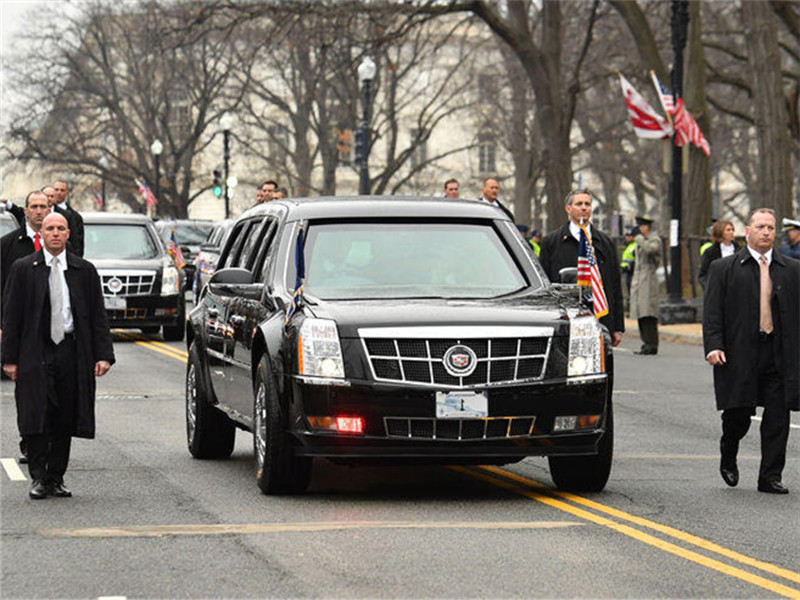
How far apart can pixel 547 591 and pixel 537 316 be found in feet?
9.75

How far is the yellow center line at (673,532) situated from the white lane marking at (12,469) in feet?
9.94

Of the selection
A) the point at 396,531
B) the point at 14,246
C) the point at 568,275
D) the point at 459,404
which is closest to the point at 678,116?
the point at 14,246

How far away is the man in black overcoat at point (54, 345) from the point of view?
422 inches

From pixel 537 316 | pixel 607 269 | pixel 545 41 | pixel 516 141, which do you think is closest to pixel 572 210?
pixel 607 269

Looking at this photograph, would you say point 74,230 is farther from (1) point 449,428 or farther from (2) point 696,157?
(2) point 696,157

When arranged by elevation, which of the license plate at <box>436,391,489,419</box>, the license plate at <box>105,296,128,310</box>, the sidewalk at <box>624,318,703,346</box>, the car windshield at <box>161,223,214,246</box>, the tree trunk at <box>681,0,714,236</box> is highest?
the tree trunk at <box>681,0,714,236</box>

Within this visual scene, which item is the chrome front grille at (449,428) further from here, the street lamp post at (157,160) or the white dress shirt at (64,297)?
the street lamp post at (157,160)

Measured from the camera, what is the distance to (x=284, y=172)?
223 ft

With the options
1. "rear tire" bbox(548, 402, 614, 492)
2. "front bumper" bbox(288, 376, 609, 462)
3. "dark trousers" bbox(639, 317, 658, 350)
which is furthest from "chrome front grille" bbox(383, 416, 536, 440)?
"dark trousers" bbox(639, 317, 658, 350)

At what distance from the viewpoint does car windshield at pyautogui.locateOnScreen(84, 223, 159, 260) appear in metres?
26.5

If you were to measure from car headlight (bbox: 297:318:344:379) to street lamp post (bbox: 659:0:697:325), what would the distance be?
22710 millimetres

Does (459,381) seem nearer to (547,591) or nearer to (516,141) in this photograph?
(547,591)

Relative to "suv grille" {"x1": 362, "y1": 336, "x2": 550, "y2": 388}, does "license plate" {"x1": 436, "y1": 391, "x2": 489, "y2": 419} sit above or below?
below

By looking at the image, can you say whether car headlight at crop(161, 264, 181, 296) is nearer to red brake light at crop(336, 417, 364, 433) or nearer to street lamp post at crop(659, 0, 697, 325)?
street lamp post at crop(659, 0, 697, 325)
